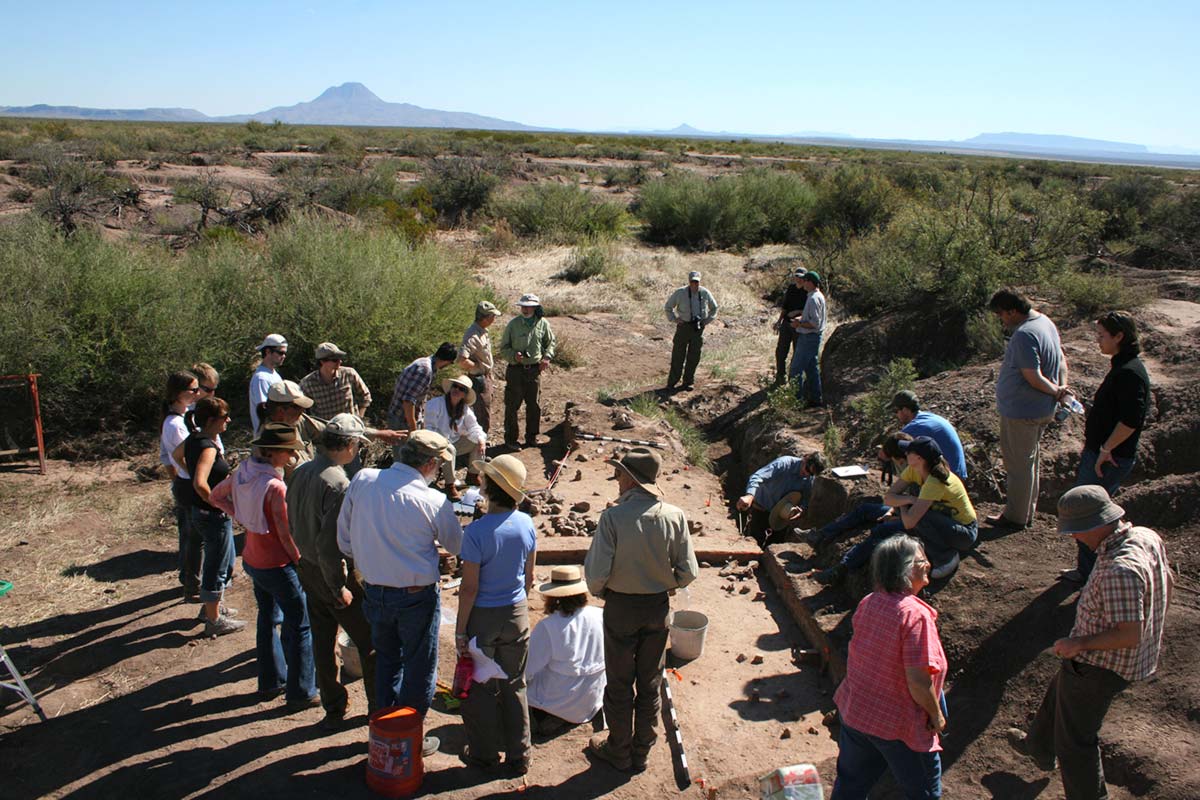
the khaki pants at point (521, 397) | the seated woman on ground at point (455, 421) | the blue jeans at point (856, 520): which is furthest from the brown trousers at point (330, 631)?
the khaki pants at point (521, 397)

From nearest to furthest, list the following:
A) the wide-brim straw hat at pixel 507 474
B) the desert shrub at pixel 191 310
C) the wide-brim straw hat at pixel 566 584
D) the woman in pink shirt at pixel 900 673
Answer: the woman in pink shirt at pixel 900 673 < the wide-brim straw hat at pixel 507 474 < the wide-brim straw hat at pixel 566 584 < the desert shrub at pixel 191 310

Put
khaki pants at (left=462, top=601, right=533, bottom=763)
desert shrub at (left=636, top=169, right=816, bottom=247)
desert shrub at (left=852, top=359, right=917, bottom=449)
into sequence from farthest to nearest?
desert shrub at (left=636, top=169, right=816, bottom=247) → desert shrub at (left=852, top=359, right=917, bottom=449) → khaki pants at (left=462, top=601, right=533, bottom=763)

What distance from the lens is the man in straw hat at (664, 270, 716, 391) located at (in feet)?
37.8

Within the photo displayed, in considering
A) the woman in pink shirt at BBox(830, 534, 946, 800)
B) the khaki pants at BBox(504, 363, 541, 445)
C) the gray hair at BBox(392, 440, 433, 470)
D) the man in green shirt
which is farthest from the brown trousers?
the khaki pants at BBox(504, 363, 541, 445)

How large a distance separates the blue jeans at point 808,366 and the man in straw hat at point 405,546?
7.42m

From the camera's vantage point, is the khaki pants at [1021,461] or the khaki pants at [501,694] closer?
the khaki pants at [501,694]

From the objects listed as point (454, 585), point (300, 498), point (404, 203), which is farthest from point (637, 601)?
point (404, 203)

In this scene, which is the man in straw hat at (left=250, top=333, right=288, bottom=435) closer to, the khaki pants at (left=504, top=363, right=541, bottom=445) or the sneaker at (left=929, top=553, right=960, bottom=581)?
the khaki pants at (left=504, top=363, right=541, bottom=445)

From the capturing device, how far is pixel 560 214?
2456 centimetres

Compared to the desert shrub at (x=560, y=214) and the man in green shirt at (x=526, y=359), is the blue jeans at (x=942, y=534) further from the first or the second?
the desert shrub at (x=560, y=214)

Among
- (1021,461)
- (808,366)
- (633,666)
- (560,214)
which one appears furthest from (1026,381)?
(560,214)

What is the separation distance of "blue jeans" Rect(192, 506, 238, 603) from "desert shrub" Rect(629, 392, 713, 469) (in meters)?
5.54

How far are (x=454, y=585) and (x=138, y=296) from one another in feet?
21.3

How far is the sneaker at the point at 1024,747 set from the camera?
410 cm
